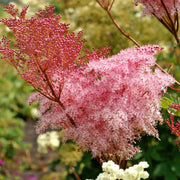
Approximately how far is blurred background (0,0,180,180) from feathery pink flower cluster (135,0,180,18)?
0.25ft

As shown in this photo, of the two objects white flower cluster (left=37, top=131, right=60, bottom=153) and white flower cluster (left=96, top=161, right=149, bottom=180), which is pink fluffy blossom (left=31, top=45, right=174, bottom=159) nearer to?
white flower cluster (left=96, top=161, right=149, bottom=180)

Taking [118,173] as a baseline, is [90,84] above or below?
above

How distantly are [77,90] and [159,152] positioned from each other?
3.33ft

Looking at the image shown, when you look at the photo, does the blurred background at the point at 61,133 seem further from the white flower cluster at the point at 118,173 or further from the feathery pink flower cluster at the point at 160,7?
the white flower cluster at the point at 118,173

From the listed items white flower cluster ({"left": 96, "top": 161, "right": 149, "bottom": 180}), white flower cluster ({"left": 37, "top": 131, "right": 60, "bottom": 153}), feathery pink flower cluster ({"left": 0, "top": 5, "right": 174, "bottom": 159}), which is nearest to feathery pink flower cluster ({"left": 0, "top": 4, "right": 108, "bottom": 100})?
feathery pink flower cluster ({"left": 0, "top": 5, "right": 174, "bottom": 159})

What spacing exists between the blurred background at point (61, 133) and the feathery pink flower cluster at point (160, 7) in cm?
7

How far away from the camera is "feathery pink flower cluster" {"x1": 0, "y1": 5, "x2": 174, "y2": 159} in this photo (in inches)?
26.0

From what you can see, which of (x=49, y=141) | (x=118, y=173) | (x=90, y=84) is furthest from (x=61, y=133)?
(x=49, y=141)

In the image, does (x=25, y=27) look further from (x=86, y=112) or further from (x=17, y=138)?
(x=17, y=138)

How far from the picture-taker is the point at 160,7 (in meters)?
0.80

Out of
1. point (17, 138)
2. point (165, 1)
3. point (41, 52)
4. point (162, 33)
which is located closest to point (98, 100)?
point (41, 52)

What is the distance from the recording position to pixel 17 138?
377 centimetres

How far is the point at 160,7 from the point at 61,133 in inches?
30.5

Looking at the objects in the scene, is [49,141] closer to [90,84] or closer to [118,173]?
[90,84]
